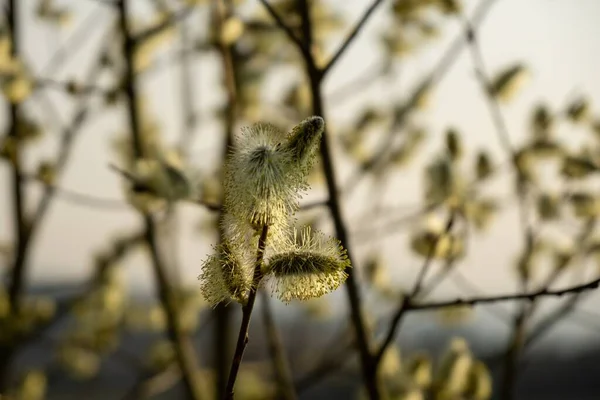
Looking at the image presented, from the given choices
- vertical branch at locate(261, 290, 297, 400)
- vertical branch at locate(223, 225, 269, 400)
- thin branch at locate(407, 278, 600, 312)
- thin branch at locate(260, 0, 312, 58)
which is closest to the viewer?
vertical branch at locate(223, 225, 269, 400)

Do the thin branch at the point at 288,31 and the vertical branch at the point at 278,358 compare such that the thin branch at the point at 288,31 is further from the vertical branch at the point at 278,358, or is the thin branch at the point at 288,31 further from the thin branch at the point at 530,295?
the vertical branch at the point at 278,358

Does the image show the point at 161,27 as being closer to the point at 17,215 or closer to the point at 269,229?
the point at 17,215

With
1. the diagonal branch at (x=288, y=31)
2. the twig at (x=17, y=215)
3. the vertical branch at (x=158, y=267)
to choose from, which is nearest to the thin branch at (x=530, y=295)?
the diagonal branch at (x=288, y=31)

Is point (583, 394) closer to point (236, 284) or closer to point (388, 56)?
point (388, 56)

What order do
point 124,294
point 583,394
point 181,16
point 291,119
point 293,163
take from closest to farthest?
point 293,163 < point 181,16 < point 291,119 < point 124,294 < point 583,394

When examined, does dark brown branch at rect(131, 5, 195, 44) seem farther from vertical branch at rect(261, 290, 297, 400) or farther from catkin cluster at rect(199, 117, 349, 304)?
catkin cluster at rect(199, 117, 349, 304)

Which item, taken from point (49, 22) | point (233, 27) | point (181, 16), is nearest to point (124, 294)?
point (49, 22)

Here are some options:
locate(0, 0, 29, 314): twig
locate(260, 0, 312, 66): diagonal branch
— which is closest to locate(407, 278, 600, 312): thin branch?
locate(260, 0, 312, 66): diagonal branch
